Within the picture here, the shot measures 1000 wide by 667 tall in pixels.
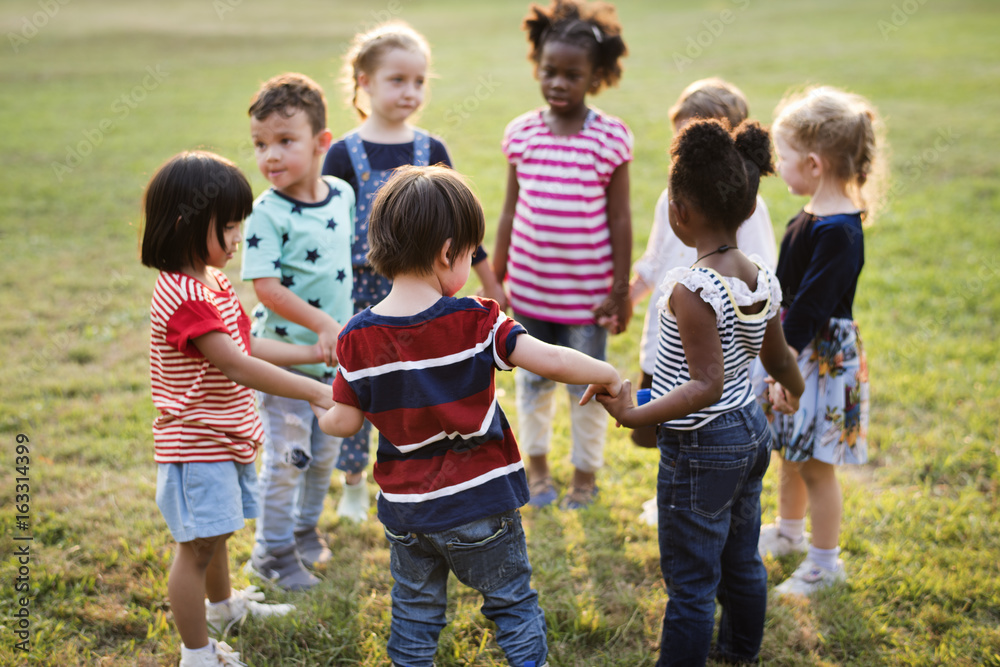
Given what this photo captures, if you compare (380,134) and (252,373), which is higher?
(380,134)

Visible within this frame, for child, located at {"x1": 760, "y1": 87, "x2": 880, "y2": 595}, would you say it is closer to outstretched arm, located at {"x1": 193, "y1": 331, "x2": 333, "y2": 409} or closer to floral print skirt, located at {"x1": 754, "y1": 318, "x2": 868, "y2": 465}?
floral print skirt, located at {"x1": 754, "y1": 318, "x2": 868, "y2": 465}

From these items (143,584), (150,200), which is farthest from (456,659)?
(150,200)

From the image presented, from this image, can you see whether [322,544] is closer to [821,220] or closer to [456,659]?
[456,659]

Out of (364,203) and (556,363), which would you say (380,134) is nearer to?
(364,203)

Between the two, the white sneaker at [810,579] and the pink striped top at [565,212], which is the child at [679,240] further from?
the white sneaker at [810,579]

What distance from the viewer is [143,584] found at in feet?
9.91

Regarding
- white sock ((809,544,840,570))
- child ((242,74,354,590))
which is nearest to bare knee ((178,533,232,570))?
child ((242,74,354,590))

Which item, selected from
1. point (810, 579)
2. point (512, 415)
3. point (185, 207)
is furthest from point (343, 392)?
point (512, 415)

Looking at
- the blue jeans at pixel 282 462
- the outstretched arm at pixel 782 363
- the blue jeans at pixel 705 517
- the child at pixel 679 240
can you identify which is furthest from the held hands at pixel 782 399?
the blue jeans at pixel 282 462

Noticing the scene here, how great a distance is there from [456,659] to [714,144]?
1826mm

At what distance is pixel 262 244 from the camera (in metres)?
2.85

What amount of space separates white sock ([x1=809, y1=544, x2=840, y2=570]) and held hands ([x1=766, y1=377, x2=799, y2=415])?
638 millimetres

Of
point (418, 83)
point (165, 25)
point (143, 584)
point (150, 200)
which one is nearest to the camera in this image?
point (150, 200)

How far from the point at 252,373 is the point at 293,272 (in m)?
0.72
